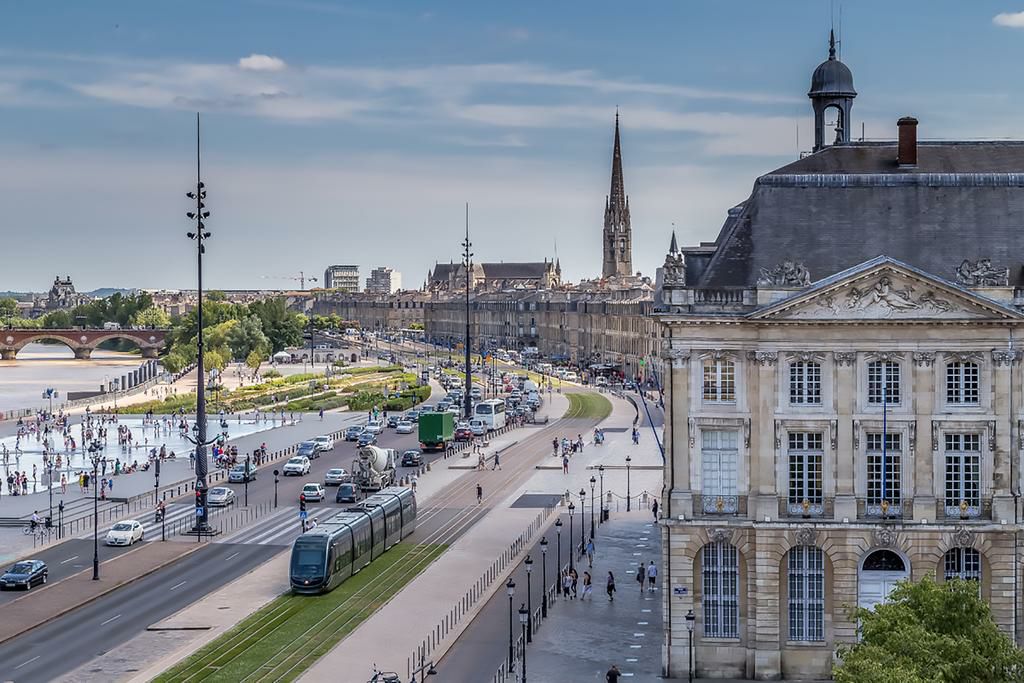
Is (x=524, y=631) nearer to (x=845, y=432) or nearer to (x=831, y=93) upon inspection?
(x=845, y=432)

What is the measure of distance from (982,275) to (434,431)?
76.8 meters

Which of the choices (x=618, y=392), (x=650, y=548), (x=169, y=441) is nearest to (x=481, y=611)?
(x=650, y=548)

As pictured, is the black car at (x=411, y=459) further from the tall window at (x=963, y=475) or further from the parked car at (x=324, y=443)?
the tall window at (x=963, y=475)

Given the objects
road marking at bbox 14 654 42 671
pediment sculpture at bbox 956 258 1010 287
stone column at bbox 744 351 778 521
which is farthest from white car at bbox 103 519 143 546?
pediment sculpture at bbox 956 258 1010 287

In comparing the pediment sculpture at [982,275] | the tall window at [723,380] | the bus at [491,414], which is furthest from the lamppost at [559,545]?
the bus at [491,414]

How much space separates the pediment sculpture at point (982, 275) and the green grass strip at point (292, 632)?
84.4 ft

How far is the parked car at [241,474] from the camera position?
106 meters

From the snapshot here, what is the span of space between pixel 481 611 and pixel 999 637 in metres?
27.6

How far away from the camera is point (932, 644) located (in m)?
40.3

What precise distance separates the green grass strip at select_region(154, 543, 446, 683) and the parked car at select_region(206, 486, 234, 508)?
22.1 m

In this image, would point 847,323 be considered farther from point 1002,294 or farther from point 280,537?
point 280,537

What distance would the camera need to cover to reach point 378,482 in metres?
102

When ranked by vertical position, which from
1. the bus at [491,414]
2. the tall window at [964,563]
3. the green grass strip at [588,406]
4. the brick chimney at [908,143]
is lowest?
the green grass strip at [588,406]

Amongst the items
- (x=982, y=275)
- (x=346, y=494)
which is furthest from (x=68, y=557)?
(x=982, y=275)
